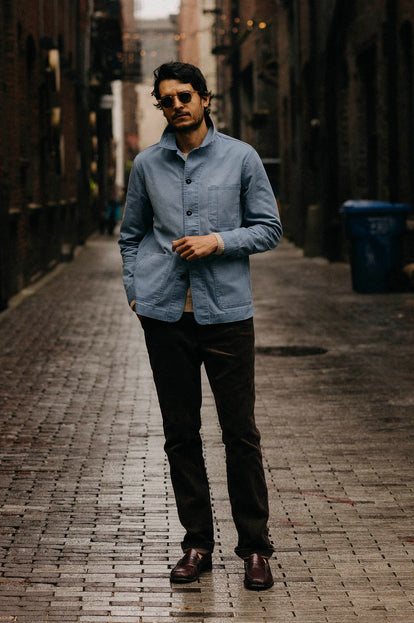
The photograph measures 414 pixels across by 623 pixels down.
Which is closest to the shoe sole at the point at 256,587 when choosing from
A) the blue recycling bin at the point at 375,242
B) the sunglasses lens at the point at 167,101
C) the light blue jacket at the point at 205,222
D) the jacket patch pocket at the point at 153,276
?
the light blue jacket at the point at 205,222

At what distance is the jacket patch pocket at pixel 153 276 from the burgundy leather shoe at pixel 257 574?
3.63ft

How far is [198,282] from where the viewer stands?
14.3 ft

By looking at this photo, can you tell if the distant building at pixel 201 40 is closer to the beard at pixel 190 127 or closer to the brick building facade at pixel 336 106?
the brick building facade at pixel 336 106

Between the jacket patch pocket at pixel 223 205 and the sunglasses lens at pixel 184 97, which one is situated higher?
the sunglasses lens at pixel 184 97

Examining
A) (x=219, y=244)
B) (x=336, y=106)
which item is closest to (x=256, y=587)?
(x=219, y=244)

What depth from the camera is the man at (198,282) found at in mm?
4355

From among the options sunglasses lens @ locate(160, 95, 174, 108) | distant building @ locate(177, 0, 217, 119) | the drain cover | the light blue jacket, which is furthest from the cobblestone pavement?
distant building @ locate(177, 0, 217, 119)

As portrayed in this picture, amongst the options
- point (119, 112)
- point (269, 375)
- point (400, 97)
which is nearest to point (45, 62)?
point (400, 97)

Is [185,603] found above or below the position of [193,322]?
below

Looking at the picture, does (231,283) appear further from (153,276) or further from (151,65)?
(151,65)

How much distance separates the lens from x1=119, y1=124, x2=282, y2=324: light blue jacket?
4.36 m

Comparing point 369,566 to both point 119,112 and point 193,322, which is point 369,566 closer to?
point 193,322

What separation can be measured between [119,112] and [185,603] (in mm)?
81309

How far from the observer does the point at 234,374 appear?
A: 14.6 feet
